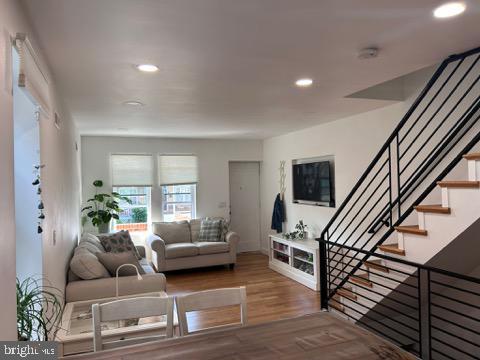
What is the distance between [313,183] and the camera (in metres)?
5.68

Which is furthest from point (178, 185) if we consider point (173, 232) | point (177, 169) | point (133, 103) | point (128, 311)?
point (128, 311)

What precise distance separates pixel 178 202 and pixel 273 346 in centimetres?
574

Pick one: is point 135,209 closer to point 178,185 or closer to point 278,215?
point 178,185

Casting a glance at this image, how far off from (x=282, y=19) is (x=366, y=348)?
166 cm

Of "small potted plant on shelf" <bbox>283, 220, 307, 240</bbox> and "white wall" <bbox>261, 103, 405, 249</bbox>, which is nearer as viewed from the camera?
"white wall" <bbox>261, 103, 405, 249</bbox>

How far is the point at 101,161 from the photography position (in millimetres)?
6395

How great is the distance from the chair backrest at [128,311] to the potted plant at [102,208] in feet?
14.5

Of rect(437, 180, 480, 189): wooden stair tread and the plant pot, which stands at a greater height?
rect(437, 180, 480, 189): wooden stair tread

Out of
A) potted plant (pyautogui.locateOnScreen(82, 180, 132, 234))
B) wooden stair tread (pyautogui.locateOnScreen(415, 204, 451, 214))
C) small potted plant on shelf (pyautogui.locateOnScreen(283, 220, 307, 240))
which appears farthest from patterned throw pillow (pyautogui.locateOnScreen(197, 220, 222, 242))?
wooden stair tread (pyautogui.locateOnScreen(415, 204, 451, 214))

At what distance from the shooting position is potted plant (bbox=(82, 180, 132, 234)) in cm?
591

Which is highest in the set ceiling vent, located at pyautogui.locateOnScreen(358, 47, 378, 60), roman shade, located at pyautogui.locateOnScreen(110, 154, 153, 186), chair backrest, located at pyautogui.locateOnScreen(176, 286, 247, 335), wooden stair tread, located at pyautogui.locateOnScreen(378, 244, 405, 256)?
ceiling vent, located at pyautogui.locateOnScreen(358, 47, 378, 60)

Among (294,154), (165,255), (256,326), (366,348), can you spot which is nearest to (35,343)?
(256,326)

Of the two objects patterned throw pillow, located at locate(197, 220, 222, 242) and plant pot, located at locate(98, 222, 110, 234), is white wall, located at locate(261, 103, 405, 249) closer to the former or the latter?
patterned throw pillow, located at locate(197, 220, 222, 242)

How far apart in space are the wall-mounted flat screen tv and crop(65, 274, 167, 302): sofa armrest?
2901mm
